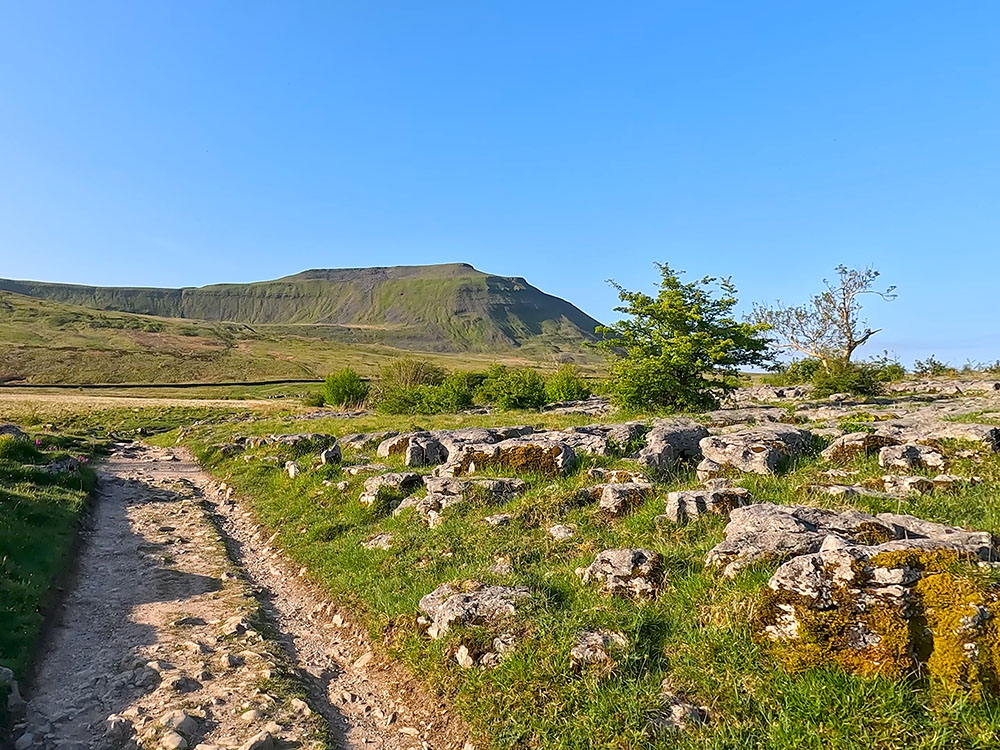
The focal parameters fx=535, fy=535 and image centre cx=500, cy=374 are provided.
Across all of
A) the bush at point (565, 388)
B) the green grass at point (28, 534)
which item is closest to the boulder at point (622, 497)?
the green grass at point (28, 534)

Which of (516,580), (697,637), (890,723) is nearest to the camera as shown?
(890,723)

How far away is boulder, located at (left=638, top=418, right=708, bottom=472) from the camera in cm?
1312

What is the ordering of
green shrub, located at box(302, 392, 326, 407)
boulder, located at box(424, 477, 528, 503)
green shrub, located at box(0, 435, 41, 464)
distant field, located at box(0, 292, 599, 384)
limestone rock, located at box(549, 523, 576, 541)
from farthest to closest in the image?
distant field, located at box(0, 292, 599, 384) → green shrub, located at box(302, 392, 326, 407) → green shrub, located at box(0, 435, 41, 464) → boulder, located at box(424, 477, 528, 503) → limestone rock, located at box(549, 523, 576, 541)

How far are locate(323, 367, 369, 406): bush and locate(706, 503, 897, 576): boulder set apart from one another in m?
64.5

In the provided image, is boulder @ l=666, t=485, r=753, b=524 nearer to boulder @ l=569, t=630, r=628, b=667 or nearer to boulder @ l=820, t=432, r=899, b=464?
boulder @ l=569, t=630, r=628, b=667

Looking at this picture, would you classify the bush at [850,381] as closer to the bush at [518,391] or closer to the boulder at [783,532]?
the bush at [518,391]

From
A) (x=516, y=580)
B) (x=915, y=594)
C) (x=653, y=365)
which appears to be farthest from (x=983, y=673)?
(x=653, y=365)

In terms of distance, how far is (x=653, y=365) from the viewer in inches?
1145

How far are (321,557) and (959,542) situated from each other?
11633 millimetres

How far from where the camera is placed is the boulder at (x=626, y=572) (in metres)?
7.91

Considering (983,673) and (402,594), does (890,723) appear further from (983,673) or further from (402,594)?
(402,594)

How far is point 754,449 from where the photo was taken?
41.7 ft

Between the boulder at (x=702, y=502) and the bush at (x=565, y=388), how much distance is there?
156 ft

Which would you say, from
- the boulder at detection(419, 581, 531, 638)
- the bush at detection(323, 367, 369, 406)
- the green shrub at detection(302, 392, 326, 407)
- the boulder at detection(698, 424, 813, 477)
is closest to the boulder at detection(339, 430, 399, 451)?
the boulder at detection(698, 424, 813, 477)
